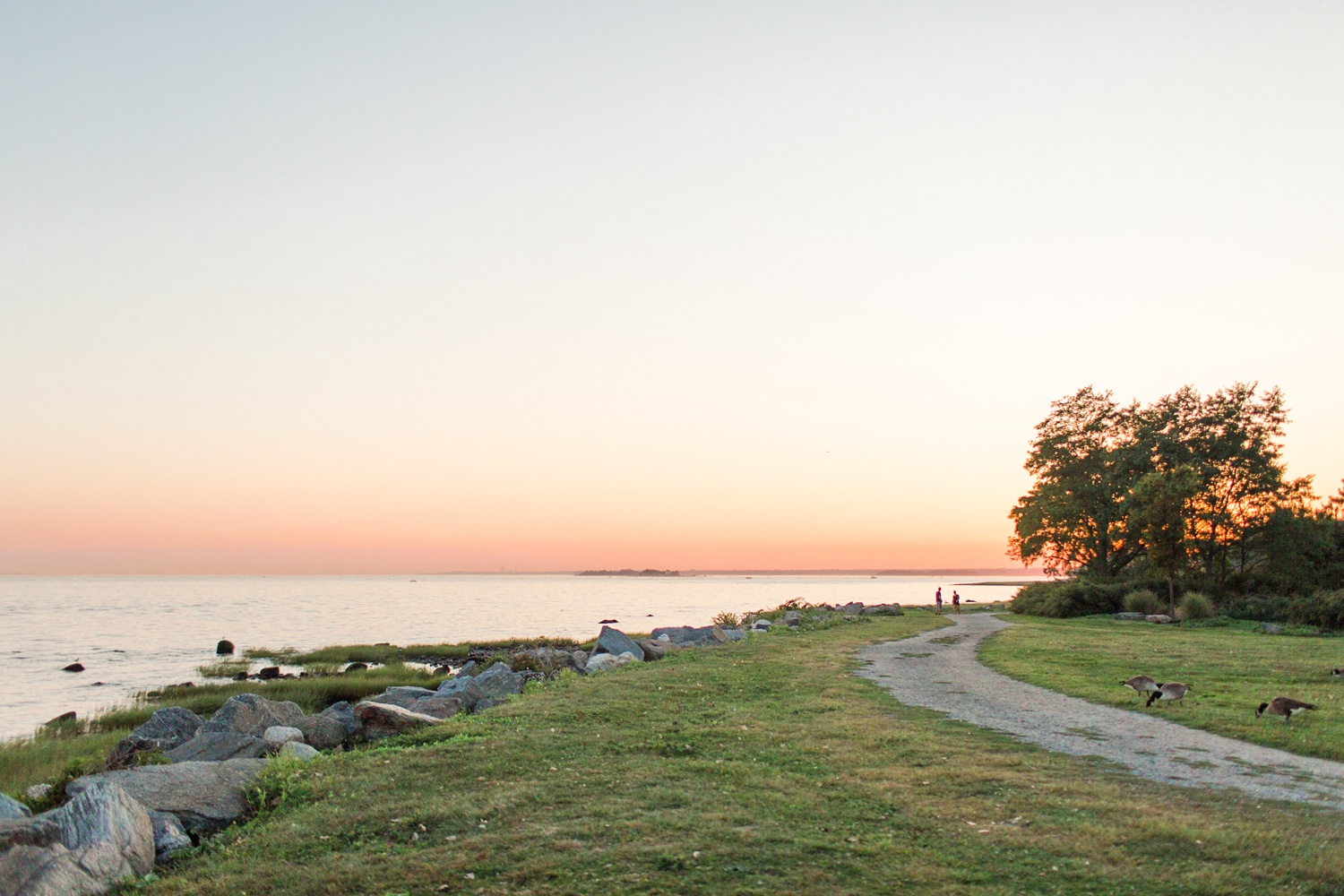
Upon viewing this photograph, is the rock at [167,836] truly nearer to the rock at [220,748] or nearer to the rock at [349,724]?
the rock at [220,748]

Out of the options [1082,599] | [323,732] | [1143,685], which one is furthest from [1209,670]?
[1082,599]

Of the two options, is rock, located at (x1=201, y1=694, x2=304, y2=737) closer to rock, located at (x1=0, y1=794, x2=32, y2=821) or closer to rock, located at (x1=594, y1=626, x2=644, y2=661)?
rock, located at (x1=0, y1=794, x2=32, y2=821)

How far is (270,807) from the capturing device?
9.12m

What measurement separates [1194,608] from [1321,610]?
17.2 ft

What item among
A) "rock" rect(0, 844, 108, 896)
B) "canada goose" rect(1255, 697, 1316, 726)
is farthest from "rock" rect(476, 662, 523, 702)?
"canada goose" rect(1255, 697, 1316, 726)

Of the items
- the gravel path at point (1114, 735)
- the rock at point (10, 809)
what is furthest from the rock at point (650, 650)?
the rock at point (10, 809)

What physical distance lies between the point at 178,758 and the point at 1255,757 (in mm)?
16064

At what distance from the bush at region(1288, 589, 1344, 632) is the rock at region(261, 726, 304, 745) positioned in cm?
3629

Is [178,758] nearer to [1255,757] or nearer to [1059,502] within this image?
[1255,757]

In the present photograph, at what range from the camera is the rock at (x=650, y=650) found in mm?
24000

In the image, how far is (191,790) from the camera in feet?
30.0

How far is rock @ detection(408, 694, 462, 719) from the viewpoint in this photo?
52.8ft

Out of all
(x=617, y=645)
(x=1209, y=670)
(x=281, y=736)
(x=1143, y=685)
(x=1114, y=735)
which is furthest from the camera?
(x=617, y=645)

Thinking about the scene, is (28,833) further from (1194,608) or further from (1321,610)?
(1194,608)
